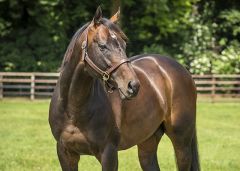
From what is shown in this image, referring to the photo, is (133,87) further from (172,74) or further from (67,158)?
(172,74)

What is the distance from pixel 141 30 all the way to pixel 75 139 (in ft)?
59.2

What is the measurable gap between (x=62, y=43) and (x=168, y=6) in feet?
16.1

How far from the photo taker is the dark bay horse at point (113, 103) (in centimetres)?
358

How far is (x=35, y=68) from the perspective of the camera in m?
19.9

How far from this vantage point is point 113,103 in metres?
4.16

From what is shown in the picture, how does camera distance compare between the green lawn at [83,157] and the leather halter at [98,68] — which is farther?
the green lawn at [83,157]

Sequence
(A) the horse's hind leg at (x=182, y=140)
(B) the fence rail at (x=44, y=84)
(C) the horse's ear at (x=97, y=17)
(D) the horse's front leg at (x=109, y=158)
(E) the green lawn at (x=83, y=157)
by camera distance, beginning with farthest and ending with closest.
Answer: (B) the fence rail at (x=44, y=84), (E) the green lawn at (x=83, y=157), (A) the horse's hind leg at (x=182, y=140), (D) the horse's front leg at (x=109, y=158), (C) the horse's ear at (x=97, y=17)

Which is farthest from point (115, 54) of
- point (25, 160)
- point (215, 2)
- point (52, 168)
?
point (215, 2)

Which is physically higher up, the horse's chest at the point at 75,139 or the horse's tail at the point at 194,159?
the horse's chest at the point at 75,139

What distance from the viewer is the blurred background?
20.1m

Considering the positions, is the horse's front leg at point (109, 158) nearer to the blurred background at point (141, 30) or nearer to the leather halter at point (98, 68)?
the leather halter at point (98, 68)

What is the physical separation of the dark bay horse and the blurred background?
1412 cm

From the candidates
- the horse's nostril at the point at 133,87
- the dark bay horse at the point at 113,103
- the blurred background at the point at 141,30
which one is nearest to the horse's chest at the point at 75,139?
the dark bay horse at the point at 113,103

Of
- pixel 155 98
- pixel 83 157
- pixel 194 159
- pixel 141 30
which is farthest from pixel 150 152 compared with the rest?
pixel 141 30
